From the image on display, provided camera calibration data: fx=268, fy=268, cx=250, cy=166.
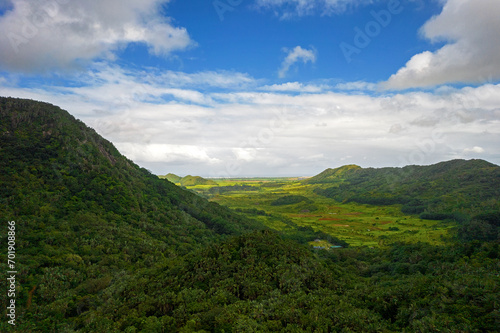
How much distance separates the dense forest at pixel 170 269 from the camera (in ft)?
112

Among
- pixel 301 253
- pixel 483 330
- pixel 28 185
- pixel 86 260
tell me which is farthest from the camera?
pixel 28 185

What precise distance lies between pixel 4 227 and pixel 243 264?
62780 millimetres

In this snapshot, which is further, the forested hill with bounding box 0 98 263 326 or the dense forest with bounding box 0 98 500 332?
the forested hill with bounding box 0 98 263 326

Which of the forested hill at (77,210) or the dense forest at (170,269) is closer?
the dense forest at (170,269)

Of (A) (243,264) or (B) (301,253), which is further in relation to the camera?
(B) (301,253)

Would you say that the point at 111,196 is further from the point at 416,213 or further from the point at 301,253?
the point at 416,213

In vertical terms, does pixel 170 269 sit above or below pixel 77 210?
below

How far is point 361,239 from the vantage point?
Answer: 425ft

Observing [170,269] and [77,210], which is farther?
[77,210]

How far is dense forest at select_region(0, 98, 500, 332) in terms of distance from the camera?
34250 mm

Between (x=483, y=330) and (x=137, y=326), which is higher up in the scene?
(x=483, y=330)

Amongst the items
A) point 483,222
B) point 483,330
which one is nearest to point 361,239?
point 483,222

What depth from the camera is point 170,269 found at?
56344 millimetres

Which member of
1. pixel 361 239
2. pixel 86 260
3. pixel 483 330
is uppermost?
pixel 483 330
